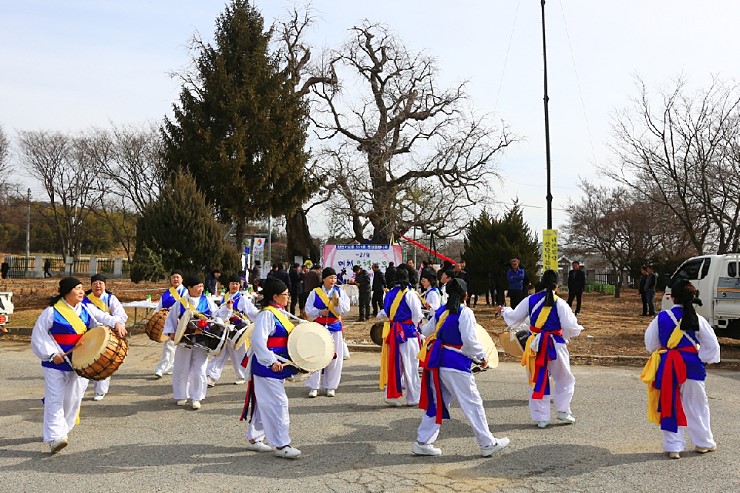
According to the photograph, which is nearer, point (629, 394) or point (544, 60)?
point (629, 394)

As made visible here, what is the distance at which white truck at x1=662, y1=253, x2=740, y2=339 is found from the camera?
13.6 meters

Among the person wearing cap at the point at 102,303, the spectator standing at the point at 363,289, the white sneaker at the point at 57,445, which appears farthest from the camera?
the spectator standing at the point at 363,289

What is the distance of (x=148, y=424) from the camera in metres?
7.32

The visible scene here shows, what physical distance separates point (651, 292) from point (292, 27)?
2114 centimetres

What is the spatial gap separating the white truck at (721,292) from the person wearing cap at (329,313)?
804 centimetres

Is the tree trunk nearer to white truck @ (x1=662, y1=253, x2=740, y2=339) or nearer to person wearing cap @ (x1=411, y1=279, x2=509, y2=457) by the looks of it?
white truck @ (x1=662, y1=253, x2=740, y2=339)

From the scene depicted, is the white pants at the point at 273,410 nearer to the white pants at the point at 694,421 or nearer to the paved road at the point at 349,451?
the paved road at the point at 349,451

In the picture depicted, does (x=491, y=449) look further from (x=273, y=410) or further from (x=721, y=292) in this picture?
(x=721, y=292)

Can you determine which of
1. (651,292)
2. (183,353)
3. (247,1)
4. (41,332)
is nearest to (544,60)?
(651,292)

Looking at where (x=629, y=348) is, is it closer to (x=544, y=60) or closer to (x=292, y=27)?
(x=544, y=60)

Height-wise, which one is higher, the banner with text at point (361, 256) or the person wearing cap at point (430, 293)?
the banner with text at point (361, 256)

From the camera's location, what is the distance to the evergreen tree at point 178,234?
65.6 ft

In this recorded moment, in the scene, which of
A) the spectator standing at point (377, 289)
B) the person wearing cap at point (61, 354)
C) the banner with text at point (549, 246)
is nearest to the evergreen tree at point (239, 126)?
the spectator standing at point (377, 289)

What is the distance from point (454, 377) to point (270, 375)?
5.54 ft
